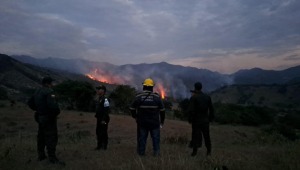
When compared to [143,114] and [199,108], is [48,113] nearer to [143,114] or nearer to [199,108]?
[143,114]

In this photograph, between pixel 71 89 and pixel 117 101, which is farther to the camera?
pixel 117 101

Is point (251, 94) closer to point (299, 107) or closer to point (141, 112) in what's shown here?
point (299, 107)

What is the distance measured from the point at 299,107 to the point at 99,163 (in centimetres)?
11337

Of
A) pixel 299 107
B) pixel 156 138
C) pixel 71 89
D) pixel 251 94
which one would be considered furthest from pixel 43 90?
pixel 251 94

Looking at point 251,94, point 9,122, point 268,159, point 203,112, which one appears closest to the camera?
point 268,159

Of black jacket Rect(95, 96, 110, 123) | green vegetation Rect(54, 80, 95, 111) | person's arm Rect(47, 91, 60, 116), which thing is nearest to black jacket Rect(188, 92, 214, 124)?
black jacket Rect(95, 96, 110, 123)

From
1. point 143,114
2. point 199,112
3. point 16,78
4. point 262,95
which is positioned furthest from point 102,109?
point 262,95

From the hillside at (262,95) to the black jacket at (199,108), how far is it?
111m

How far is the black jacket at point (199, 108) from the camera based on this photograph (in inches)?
394

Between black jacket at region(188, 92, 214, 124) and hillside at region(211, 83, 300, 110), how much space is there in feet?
366

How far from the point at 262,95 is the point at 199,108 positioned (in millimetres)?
134301

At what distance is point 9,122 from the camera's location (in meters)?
30.8

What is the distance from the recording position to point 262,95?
13700cm

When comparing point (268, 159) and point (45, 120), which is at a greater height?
point (45, 120)
